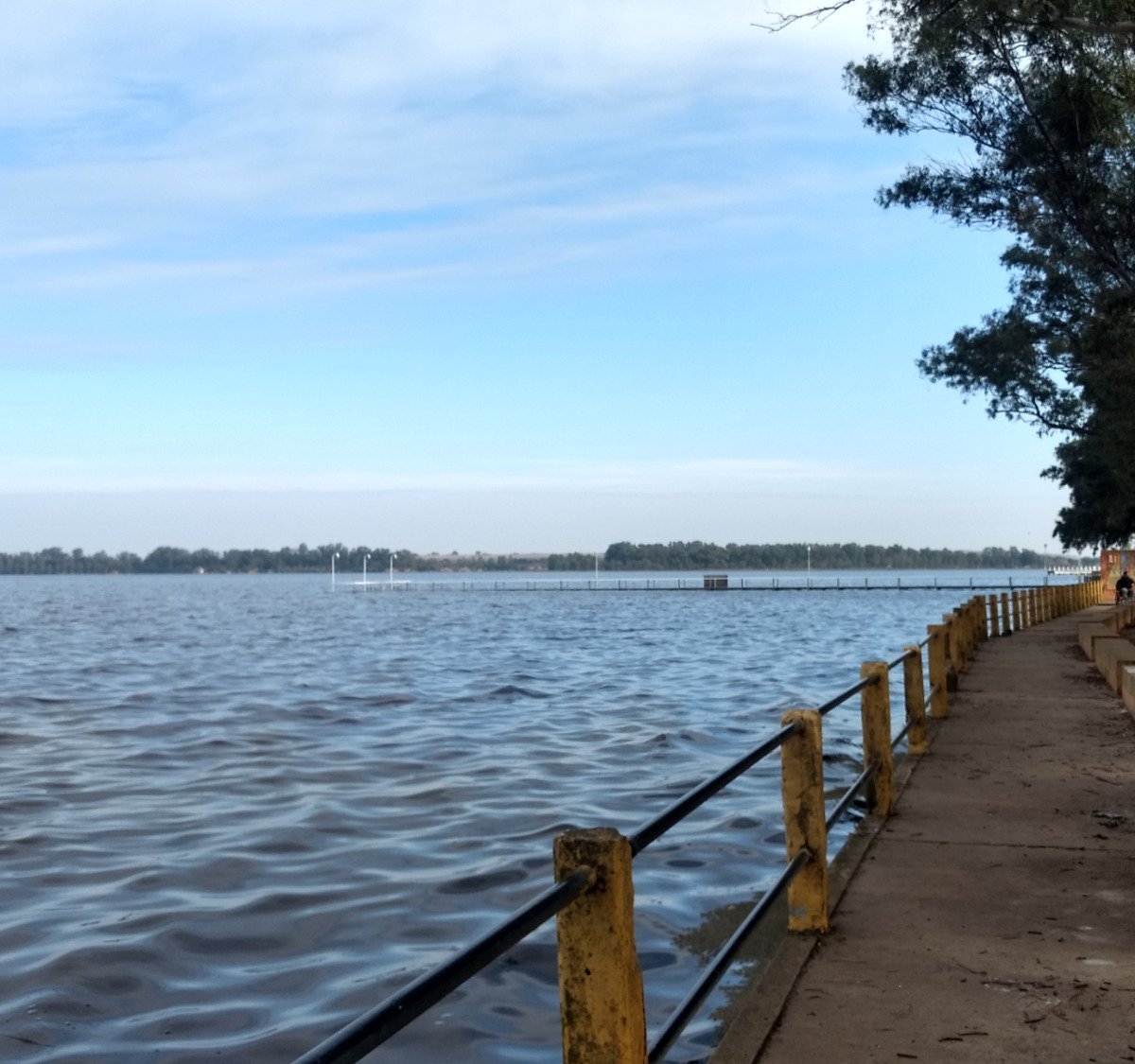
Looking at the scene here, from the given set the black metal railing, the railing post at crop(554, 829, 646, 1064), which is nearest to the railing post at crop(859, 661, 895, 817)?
the black metal railing

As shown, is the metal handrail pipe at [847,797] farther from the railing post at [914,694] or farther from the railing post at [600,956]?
the railing post at [600,956]

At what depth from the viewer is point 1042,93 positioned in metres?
20.8

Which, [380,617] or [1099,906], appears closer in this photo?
[1099,906]

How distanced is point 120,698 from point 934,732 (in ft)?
68.7

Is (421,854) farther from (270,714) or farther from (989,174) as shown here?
(989,174)

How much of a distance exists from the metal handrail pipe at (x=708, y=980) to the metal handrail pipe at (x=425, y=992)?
120cm

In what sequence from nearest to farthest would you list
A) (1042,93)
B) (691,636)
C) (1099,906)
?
(1099,906), (1042,93), (691,636)

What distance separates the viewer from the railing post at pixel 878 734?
354 inches

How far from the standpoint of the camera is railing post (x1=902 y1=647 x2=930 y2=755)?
449 inches

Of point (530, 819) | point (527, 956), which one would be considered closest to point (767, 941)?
point (527, 956)

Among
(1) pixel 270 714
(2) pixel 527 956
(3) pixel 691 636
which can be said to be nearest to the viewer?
(2) pixel 527 956

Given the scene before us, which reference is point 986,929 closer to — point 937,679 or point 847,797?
point 847,797

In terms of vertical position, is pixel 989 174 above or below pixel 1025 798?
above

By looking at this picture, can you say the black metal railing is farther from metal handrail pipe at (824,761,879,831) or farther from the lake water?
the lake water
